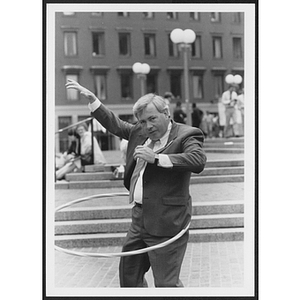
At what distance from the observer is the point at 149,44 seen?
8.73 meters

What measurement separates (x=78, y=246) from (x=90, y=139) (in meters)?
3.23

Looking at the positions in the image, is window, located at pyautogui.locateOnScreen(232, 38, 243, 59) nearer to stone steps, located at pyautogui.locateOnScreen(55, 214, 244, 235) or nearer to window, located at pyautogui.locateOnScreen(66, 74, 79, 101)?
window, located at pyautogui.locateOnScreen(66, 74, 79, 101)

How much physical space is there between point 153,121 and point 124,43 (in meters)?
4.10

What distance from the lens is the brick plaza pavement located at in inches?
236

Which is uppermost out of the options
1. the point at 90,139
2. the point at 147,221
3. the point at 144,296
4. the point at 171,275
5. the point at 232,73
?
the point at 232,73

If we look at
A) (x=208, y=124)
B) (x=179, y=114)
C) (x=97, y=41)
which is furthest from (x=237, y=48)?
(x=208, y=124)

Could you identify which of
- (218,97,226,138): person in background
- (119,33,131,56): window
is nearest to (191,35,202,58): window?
(119,33,131,56): window

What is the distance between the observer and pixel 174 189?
4.91 m

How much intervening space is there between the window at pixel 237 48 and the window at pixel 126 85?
8.18ft

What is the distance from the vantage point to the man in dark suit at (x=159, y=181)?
4805 mm

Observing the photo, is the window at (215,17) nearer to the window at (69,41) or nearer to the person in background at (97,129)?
the window at (69,41)

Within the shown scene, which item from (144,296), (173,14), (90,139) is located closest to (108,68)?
(90,139)

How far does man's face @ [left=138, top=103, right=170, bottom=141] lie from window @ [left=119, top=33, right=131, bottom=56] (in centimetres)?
377

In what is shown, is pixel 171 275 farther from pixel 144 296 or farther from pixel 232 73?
pixel 232 73
